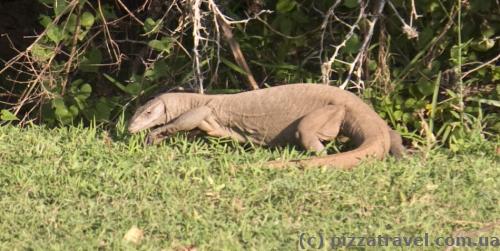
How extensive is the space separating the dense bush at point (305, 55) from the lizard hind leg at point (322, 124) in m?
0.69

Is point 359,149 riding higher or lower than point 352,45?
lower

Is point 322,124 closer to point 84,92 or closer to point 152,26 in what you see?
point 152,26

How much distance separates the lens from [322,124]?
22.5 ft

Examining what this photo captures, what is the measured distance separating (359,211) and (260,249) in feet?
2.31

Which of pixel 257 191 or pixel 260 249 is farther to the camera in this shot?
pixel 257 191

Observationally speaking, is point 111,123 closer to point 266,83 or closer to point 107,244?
point 266,83

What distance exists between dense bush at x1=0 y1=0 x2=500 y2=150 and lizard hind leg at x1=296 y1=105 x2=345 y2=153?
689mm

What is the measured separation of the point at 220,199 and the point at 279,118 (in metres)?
1.60

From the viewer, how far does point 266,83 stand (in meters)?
8.15

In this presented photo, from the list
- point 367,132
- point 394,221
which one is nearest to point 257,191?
point 394,221

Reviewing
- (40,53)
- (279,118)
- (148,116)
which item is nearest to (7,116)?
(40,53)

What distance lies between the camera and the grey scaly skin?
678 cm

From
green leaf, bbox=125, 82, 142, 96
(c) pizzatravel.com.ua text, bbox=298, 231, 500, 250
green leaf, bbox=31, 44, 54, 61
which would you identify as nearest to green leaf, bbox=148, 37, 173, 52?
green leaf, bbox=125, 82, 142, 96

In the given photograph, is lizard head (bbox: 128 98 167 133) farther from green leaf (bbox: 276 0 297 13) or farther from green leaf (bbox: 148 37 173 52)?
green leaf (bbox: 276 0 297 13)
